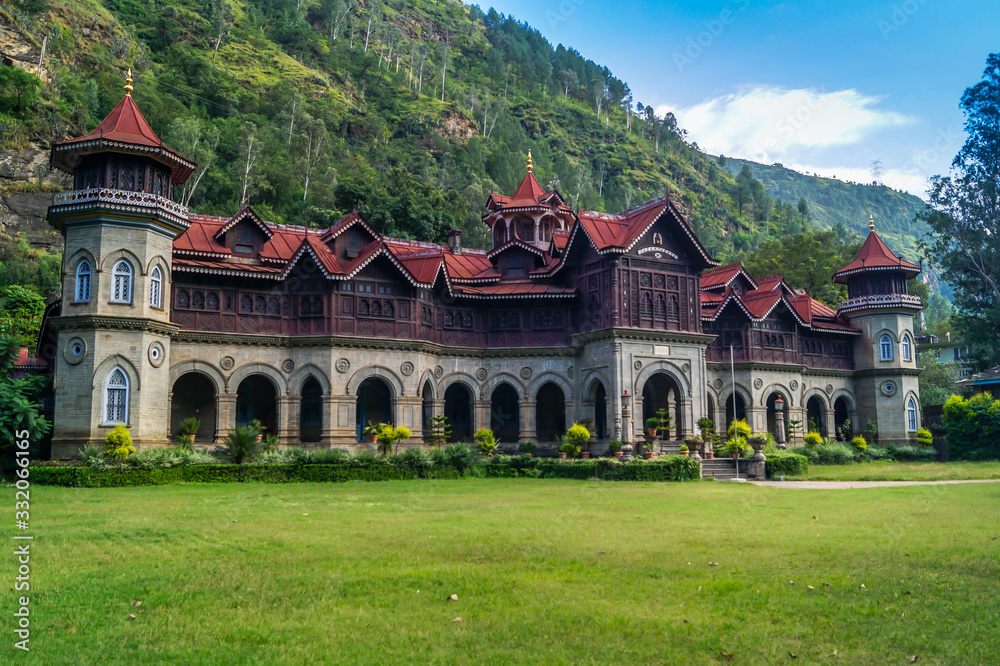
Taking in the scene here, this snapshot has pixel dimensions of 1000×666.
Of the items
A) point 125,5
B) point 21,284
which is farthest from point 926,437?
point 125,5

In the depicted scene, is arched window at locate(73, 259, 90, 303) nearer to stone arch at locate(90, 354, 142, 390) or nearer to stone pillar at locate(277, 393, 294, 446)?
stone arch at locate(90, 354, 142, 390)

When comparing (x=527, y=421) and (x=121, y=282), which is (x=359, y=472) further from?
(x=527, y=421)

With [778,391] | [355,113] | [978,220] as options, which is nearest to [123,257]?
[778,391]

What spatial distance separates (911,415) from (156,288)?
4278 centimetres

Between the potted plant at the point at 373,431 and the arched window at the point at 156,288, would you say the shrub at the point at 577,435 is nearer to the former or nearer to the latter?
the potted plant at the point at 373,431

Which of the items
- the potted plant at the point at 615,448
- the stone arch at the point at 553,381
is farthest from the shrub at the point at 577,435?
the stone arch at the point at 553,381

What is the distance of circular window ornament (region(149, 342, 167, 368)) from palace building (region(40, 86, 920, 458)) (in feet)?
0.20

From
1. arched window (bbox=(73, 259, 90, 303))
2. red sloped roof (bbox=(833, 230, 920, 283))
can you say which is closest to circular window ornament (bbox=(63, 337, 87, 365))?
arched window (bbox=(73, 259, 90, 303))

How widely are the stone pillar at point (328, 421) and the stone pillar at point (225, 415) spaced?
3902mm

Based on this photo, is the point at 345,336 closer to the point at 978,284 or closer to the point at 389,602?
the point at 389,602

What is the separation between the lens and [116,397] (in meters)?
30.4

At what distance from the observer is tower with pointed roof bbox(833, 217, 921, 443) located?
48.3 meters

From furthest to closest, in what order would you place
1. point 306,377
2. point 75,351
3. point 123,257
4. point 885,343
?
1. point 885,343
2. point 306,377
3. point 123,257
4. point 75,351

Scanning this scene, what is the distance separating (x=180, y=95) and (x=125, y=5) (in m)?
27.2
